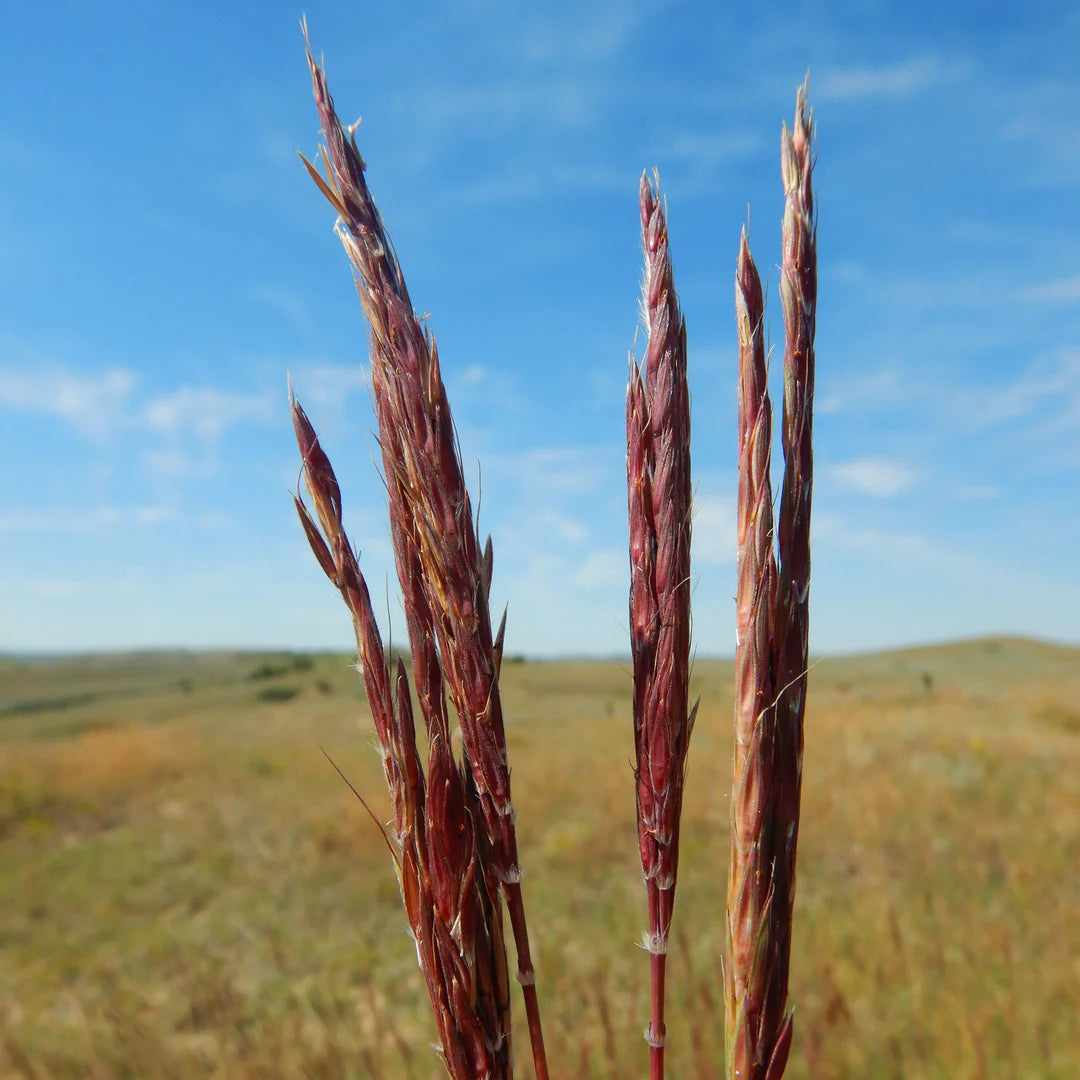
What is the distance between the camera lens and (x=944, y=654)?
45.4 m

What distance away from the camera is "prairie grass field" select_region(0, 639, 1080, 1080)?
11.2 ft

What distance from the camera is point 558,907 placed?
21.8ft

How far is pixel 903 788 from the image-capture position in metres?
9.07

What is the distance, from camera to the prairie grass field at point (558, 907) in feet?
11.2

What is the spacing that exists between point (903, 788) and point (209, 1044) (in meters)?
7.68

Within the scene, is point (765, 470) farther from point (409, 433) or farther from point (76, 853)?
point (76, 853)

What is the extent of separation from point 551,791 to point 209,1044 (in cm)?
611

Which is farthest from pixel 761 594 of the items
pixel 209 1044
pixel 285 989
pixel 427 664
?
pixel 285 989

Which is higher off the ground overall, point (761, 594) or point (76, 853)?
point (761, 594)

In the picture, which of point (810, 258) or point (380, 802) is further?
point (380, 802)

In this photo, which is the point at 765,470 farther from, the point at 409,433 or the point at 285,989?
the point at 285,989

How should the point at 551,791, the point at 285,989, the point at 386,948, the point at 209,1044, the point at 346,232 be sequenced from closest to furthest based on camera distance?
the point at 346,232
the point at 209,1044
the point at 285,989
the point at 386,948
the point at 551,791

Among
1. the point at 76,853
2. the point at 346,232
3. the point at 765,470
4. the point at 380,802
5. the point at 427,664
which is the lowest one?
the point at 76,853

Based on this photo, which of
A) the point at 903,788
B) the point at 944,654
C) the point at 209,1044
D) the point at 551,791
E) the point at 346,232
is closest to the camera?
the point at 346,232
